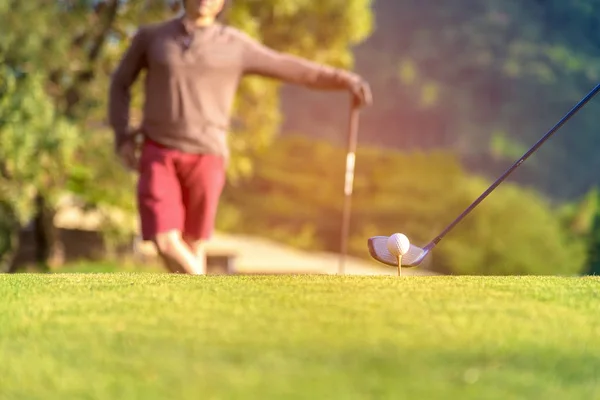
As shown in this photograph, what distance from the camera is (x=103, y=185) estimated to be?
1485 cm

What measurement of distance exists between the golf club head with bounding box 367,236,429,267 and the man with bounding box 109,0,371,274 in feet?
5.73

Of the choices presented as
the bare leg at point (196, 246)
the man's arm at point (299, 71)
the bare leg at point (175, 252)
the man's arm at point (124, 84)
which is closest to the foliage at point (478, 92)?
the man's arm at point (124, 84)

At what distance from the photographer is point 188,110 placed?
6.60 m

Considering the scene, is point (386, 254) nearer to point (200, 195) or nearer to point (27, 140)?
point (200, 195)

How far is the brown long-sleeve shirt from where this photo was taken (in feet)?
21.6

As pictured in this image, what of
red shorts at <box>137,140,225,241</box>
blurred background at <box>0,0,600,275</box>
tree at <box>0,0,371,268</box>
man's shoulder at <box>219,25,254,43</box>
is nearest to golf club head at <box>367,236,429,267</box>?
red shorts at <box>137,140,225,241</box>

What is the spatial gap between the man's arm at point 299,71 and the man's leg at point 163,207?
2.96ft

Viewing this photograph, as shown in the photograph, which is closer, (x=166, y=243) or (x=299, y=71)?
(x=166, y=243)

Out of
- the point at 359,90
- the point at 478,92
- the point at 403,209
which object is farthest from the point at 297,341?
the point at 478,92

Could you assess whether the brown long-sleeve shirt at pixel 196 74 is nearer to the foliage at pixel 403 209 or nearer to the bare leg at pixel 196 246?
the bare leg at pixel 196 246

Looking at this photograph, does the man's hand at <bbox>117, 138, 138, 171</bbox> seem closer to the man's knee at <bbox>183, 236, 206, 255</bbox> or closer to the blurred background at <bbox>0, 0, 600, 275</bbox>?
the man's knee at <bbox>183, 236, 206, 255</bbox>

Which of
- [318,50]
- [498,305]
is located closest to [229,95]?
[498,305]

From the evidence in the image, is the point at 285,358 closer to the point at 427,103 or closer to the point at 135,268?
the point at 135,268

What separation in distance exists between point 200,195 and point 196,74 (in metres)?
0.81
